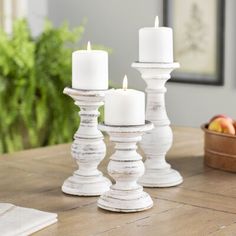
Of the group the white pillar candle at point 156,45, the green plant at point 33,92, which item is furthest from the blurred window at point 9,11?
the white pillar candle at point 156,45

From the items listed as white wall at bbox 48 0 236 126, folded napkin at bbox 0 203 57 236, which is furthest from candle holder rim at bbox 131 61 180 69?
white wall at bbox 48 0 236 126

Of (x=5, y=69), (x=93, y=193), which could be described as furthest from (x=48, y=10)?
(x=93, y=193)

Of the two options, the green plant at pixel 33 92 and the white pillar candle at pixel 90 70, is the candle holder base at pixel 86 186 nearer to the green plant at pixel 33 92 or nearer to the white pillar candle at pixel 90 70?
the white pillar candle at pixel 90 70

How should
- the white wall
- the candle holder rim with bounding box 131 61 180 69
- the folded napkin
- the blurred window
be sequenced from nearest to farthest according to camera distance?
the folded napkin
the candle holder rim with bounding box 131 61 180 69
the white wall
the blurred window

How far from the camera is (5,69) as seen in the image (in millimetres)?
3381

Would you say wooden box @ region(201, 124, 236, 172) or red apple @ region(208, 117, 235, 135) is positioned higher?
red apple @ region(208, 117, 235, 135)

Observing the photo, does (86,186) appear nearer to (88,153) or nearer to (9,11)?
(88,153)

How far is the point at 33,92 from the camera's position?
3375 mm

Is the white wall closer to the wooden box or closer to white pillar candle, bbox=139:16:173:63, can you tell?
the wooden box

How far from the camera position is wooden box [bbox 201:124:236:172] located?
178 centimetres

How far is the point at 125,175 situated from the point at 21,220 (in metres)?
0.24

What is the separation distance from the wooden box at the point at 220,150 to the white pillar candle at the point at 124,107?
0.48m

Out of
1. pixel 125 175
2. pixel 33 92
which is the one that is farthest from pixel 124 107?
pixel 33 92

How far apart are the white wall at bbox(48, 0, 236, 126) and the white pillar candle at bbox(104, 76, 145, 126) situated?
8.85 ft
